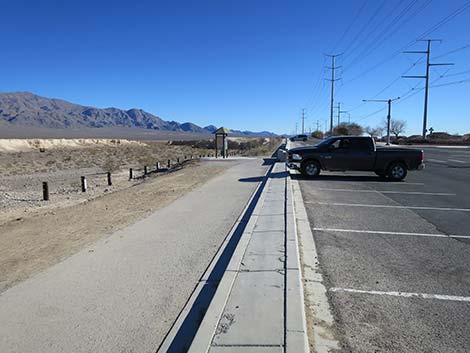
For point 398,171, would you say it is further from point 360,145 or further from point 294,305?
point 294,305

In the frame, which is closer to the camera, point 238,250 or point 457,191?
point 238,250

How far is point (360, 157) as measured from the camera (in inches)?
671

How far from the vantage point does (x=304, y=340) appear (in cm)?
353

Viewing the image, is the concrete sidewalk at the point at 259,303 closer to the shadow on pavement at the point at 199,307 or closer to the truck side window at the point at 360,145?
the shadow on pavement at the point at 199,307

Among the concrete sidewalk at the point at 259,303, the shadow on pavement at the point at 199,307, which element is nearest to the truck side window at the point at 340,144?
the concrete sidewalk at the point at 259,303

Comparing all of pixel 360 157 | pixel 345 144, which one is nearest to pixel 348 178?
pixel 360 157

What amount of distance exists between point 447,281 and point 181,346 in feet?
11.9

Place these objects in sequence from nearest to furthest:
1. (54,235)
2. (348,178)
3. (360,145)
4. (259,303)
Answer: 1. (259,303)
2. (54,235)
3. (360,145)
4. (348,178)

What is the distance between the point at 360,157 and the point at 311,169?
2.04m

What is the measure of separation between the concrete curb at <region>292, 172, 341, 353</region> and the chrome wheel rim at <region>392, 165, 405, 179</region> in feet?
35.8

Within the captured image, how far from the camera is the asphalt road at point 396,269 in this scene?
396cm

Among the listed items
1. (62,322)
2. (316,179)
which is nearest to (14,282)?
(62,322)

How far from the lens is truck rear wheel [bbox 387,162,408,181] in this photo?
671 inches

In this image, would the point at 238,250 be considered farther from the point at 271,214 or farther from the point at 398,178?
the point at 398,178
